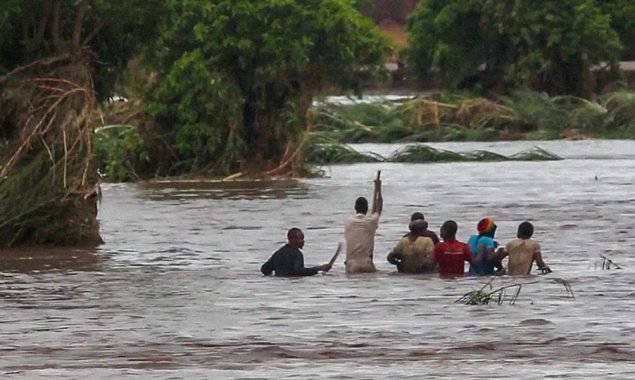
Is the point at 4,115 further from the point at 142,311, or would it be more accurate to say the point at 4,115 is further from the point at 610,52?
the point at 610,52

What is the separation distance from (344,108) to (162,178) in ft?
68.0

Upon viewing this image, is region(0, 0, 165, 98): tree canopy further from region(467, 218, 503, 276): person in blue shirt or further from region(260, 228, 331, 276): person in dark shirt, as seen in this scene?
region(467, 218, 503, 276): person in blue shirt

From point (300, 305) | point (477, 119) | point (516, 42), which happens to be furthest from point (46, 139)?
Result: point (516, 42)

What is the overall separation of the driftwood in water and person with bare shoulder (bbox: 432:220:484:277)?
240 inches

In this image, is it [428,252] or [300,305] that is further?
[428,252]

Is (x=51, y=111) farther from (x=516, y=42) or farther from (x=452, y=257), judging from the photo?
(x=516, y=42)

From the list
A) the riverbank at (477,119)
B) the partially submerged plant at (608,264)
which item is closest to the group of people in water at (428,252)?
the partially submerged plant at (608,264)

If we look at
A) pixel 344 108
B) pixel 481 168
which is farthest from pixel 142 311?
pixel 344 108

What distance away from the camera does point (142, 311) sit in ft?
62.5

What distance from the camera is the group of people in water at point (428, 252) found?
70.4 ft

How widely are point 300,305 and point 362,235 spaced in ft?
8.08

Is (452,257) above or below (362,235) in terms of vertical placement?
below

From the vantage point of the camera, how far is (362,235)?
71.6 feet

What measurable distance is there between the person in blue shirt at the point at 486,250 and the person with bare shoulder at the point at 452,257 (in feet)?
0.19
